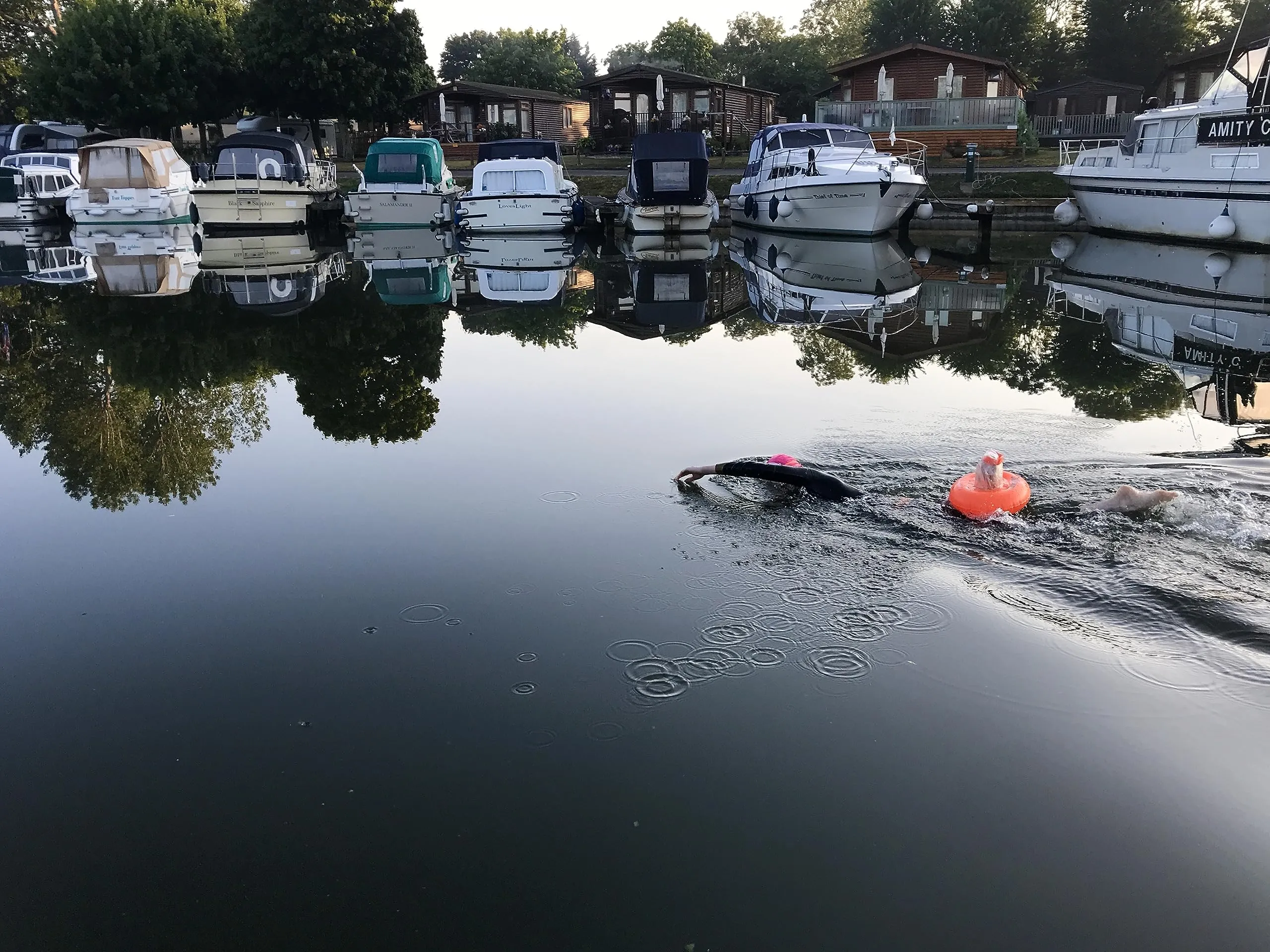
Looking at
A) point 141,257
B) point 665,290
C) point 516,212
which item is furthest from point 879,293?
point 141,257

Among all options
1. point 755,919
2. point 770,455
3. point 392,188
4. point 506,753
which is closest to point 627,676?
point 506,753

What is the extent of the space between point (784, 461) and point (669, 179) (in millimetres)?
21892

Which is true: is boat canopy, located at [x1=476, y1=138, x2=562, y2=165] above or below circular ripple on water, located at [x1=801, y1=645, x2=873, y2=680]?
above

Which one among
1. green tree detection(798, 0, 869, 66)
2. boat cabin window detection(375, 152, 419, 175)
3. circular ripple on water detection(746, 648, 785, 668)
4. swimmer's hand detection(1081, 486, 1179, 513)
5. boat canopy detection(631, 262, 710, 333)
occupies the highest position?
green tree detection(798, 0, 869, 66)

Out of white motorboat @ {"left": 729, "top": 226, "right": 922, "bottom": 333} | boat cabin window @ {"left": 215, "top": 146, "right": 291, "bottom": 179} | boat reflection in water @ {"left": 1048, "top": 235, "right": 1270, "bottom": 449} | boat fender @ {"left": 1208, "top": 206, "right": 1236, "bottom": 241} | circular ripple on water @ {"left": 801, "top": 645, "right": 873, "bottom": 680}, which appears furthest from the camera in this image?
boat cabin window @ {"left": 215, "top": 146, "right": 291, "bottom": 179}

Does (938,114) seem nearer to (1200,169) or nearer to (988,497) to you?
(1200,169)

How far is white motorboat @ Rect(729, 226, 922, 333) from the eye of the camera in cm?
1467

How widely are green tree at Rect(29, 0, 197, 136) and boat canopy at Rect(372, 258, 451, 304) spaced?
25.6 m

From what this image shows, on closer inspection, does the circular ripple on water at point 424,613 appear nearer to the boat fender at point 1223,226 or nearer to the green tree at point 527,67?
the boat fender at point 1223,226

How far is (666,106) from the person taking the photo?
155ft

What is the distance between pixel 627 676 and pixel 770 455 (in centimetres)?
343

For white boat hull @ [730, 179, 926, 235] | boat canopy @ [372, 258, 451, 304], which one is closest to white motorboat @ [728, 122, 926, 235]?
white boat hull @ [730, 179, 926, 235]

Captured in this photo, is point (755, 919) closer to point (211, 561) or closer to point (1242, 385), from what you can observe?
point (211, 561)

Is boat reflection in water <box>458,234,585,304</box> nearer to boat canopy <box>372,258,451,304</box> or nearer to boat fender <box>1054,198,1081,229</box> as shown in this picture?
boat canopy <box>372,258,451,304</box>
